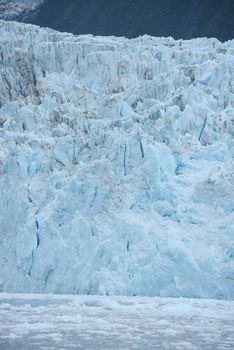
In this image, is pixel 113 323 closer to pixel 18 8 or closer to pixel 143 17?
pixel 143 17

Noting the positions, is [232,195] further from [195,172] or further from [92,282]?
[92,282]

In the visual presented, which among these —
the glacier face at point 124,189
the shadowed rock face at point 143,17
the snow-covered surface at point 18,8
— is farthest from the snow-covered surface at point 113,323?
the snow-covered surface at point 18,8

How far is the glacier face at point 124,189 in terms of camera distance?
1266 centimetres

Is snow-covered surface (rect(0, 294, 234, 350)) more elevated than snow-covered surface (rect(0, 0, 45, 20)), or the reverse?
snow-covered surface (rect(0, 0, 45, 20))

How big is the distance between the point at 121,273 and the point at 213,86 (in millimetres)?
7058

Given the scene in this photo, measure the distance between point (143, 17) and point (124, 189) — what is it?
20775 mm

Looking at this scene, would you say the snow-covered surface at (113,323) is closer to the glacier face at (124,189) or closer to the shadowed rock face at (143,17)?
the glacier face at (124,189)

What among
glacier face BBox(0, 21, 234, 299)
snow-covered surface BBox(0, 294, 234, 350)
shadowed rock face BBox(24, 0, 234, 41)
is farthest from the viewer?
shadowed rock face BBox(24, 0, 234, 41)

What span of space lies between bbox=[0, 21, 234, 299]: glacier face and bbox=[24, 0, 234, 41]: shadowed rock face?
1360 centimetres

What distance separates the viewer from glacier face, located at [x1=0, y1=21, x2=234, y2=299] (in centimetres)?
1266

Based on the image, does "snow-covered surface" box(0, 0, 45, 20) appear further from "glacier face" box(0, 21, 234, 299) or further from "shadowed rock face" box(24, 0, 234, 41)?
"glacier face" box(0, 21, 234, 299)

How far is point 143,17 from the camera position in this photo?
106 ft

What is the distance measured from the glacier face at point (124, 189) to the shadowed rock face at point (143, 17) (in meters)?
13.6

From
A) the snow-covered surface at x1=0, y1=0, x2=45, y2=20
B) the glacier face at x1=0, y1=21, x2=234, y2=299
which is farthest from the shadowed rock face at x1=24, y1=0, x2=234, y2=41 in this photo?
the glacier face at x1=0, y1=21, x2=234, y2=299
